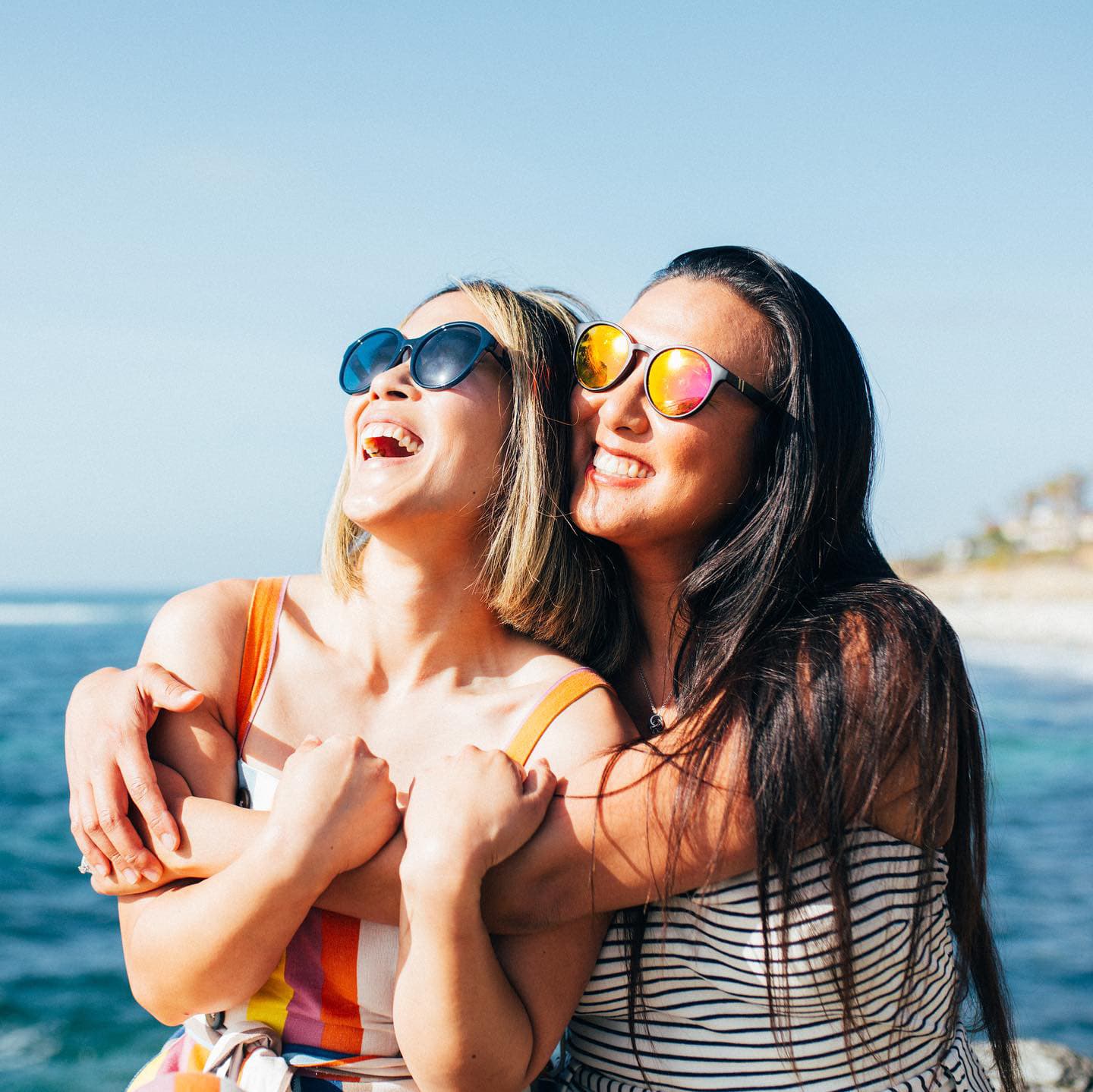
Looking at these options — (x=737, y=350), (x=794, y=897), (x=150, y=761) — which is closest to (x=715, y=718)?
(x=794, y=897)

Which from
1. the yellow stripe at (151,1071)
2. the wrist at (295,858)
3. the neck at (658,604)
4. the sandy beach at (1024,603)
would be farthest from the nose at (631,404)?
the sandy beach at (1024,603)

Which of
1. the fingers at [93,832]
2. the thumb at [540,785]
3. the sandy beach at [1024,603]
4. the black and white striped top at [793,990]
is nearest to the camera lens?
the thumb at [540,785]

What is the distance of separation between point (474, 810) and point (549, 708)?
2.14 feet

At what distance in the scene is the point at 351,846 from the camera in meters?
2.64

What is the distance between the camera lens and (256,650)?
3.30 meters

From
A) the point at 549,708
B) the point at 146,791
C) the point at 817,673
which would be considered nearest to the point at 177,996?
the point at 146,791

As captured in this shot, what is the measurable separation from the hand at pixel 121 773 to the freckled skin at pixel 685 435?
131cm

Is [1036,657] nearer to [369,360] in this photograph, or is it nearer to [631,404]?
[631,404]

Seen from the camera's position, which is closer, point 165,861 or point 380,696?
point 165,861

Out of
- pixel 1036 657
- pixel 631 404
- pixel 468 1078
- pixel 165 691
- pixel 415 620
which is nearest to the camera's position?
pixel 468 1078

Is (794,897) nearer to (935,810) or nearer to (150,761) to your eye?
(935,810)

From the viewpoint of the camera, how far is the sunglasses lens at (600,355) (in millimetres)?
3291

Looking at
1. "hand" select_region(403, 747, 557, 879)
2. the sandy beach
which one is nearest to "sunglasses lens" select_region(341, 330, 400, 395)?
"hand" select_region(403, 747, 557, 879)

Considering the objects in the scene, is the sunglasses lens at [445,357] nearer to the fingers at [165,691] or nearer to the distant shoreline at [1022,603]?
the fingers at [165,691]
